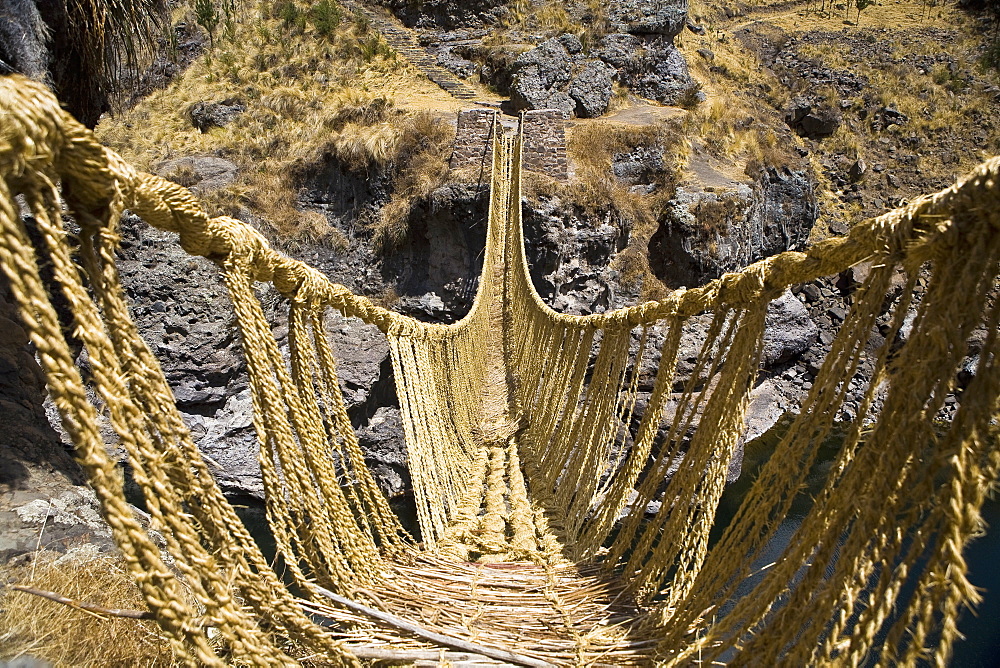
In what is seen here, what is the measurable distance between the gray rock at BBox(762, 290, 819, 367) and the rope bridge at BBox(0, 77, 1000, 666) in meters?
5.34

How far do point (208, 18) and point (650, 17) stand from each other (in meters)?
7.89

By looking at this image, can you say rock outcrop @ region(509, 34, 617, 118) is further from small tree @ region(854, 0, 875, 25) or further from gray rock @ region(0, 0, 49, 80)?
small tree @ region(854, 0, 875, 25)

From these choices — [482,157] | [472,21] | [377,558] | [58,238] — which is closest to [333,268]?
[482,157]

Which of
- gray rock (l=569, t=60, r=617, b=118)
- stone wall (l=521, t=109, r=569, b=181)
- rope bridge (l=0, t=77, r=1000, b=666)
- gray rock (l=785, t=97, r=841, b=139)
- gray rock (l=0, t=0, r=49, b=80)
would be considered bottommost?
rope bridge (l=0, t=77, r=1000, b=666)

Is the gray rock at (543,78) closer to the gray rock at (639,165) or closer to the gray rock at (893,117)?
the gray rock at (639,165)

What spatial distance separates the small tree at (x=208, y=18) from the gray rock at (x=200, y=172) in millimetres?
4520

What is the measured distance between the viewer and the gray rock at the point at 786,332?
6.47 metres

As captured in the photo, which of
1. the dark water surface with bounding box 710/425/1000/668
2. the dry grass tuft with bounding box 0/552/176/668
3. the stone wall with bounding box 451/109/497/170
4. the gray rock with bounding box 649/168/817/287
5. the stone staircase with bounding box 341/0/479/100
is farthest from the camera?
the stone staircase with bounding box 341/0/479/100

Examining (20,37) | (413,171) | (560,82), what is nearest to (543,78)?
(560,82)

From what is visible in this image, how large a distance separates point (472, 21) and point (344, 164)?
21.7ft

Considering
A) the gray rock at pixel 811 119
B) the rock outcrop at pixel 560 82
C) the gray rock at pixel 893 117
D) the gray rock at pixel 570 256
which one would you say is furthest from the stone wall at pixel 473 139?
the gray rock at pixel 893 117

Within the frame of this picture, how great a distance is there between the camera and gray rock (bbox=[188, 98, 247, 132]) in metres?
8.63

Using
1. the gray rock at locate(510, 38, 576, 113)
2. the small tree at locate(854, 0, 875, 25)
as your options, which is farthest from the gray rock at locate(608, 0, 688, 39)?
the small tree at locate(854, 0, 875, 25)

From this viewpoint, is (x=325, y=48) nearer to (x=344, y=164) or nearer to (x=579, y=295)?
(x=344, y=164)
